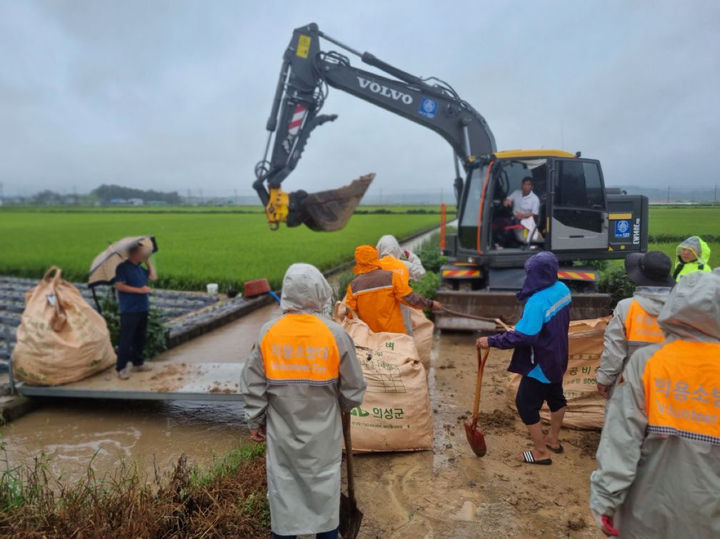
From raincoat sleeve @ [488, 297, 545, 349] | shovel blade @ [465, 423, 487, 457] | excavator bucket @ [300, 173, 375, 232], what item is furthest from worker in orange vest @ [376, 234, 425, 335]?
excavator bucket @ [300, 173, 375, 232]

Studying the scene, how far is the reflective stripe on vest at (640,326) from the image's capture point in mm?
2855

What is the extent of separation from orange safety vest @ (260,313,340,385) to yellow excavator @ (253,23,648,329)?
15.8ft

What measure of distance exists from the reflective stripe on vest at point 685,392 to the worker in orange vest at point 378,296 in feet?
8.21

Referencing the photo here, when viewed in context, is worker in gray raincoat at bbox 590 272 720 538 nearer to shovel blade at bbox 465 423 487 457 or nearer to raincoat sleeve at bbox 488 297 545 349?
raincoat sleeve at bbox 488 297 545 349

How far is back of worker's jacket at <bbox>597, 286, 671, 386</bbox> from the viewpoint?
2.86m

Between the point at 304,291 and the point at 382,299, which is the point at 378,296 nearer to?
the point at 382,299

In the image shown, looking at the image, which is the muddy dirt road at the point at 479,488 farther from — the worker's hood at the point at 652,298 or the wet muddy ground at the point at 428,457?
the worker's hood at the point at 652,298

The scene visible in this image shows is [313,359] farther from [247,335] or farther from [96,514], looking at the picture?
[247,335]

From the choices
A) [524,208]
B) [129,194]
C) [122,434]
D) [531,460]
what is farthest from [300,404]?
[129,194]

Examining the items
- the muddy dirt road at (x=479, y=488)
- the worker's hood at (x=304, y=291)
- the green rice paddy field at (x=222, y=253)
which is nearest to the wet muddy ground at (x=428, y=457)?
the muddy dirt road at (x=479, y=488)

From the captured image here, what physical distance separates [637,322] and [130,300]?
4522 mm

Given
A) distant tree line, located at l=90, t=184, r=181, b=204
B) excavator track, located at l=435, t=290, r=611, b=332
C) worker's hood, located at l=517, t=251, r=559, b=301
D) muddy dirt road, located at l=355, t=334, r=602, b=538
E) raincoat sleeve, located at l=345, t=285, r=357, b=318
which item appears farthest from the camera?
distant tree line, located at l=90, t=184, r=181, b=204

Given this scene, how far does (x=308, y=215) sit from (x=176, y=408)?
203 inches

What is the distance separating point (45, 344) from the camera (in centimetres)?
475
